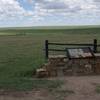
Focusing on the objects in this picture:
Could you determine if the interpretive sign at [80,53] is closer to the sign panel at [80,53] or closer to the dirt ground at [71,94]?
the sign panel at [80,53]

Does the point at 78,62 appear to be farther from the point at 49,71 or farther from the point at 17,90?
the point at 17,90

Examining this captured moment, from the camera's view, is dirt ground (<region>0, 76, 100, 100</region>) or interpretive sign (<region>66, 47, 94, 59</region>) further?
interpretive sign (<region>66, 47, 94, 59</region>)

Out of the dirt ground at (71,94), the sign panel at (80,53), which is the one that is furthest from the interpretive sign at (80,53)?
the dirt ground at (71,94)

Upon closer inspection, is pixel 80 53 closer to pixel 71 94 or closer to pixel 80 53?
pixel 80 53

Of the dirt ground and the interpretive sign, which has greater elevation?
the interpretive sign

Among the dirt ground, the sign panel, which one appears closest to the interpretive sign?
the sign panel

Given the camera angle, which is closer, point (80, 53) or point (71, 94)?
point (71, 94)

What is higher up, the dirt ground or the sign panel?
the sign panel

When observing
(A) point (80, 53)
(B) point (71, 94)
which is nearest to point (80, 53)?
(A) point (80, 53)

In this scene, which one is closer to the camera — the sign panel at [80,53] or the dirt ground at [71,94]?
the dirt ground at [71,94]

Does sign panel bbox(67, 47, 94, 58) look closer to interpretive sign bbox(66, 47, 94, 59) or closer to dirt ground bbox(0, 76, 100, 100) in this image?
interpretive sign bbox(66, 47, 94, 59)

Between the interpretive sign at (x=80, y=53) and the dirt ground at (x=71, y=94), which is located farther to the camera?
the interpretive sign at (x=80, y=53)

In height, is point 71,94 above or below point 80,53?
below

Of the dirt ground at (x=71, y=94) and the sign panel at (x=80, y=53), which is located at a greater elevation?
the sign panel at (x=80, y=53)
